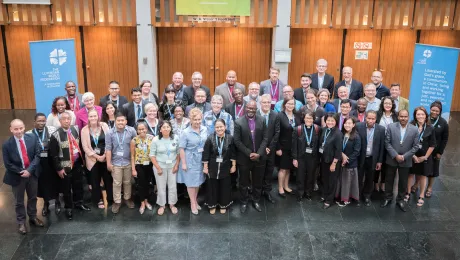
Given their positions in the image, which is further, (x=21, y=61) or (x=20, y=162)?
(x=21, y=61)

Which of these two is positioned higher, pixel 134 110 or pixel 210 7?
pixel 210 7

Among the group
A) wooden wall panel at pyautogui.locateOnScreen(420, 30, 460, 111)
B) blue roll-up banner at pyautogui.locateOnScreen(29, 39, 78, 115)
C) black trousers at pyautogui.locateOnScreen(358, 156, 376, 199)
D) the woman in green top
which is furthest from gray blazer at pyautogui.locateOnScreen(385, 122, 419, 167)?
blue roll-up banner at pyautogui.locateOnScreen(29, 39, 78, 115)

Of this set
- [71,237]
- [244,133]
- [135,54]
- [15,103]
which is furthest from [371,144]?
[15,103]

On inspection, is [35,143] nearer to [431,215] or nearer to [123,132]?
[123,132]

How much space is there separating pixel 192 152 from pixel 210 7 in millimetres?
4095

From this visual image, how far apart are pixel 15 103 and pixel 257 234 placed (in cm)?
780

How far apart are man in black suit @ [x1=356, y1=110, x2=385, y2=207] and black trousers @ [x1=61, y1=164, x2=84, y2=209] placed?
12.9ft

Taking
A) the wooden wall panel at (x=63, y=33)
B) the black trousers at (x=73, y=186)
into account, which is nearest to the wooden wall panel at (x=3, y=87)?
the wooden wall panel at (x=63, y=33)


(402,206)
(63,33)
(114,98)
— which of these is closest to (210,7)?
(114,98)

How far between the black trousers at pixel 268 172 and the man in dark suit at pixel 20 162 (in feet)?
10.2

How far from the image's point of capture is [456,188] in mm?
7391

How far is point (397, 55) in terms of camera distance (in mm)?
10836

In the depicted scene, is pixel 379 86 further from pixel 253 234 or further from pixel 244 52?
pixel 244 52

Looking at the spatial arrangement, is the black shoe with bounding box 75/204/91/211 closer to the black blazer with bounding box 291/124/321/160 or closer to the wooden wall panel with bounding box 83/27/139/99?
the black blazer with bounding box 291/124/321/160
